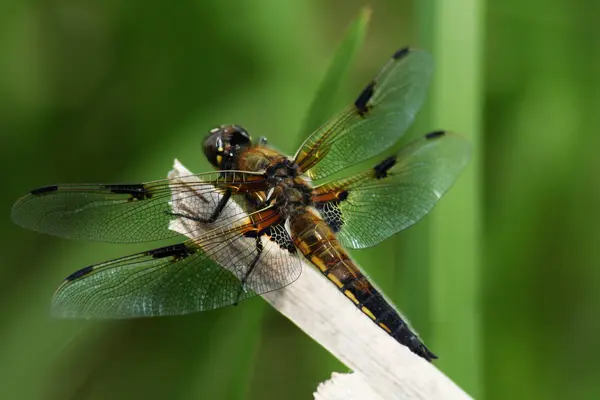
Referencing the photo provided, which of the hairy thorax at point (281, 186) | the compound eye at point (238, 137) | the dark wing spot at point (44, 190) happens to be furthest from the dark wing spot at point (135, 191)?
the compound eye at point (238, 137)

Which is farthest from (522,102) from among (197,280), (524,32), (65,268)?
(65,268)

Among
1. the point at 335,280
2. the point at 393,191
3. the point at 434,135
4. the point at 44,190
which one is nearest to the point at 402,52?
the point at 434,135

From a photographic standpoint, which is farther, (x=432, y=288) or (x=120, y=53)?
(x=120, y=53)

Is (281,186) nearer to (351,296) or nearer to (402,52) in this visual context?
(351,296)

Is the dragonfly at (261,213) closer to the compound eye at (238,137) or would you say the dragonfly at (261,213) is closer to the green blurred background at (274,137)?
the compound eye at (238,137)

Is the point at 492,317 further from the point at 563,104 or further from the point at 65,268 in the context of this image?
the point at 65,268

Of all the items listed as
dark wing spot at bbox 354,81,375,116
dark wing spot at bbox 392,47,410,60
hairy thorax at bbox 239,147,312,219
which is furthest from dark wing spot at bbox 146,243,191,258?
dark wing spot at bbox 392,47,410,60
